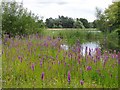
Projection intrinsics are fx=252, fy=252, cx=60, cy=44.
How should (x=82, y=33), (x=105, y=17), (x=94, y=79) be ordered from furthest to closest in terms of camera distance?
1. (x=105, y=17)
2. (x=82, y=33)
3. (x=94, y=79)

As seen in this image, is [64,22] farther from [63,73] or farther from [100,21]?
[63,73]

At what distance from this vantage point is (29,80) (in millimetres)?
3543

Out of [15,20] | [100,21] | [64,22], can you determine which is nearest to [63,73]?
[15,20]

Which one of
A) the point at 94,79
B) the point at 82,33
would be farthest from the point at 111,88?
the point at 82,33

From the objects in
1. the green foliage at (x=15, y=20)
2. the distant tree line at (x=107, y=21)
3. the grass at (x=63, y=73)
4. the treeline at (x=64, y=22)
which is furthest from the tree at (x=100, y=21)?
the grass at (x=63, y=73)

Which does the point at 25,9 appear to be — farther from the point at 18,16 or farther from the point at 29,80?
the point at 29,80

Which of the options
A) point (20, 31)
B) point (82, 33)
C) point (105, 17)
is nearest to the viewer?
point (20, 31)

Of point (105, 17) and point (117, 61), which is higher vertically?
point (105, 17)

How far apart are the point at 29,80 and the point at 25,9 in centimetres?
842

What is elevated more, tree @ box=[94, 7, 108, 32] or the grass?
tree @ box=[94, 7, 108, 32]

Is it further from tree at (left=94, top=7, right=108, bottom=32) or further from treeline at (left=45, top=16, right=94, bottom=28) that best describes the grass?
tree at (left=94, top=7, right=108, bottom=32)

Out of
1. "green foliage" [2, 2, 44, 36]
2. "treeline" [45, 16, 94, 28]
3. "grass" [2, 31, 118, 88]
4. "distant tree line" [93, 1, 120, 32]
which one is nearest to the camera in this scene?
"grass" [2, 31, 118, 88]

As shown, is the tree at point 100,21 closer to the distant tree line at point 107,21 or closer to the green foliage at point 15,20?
the distant tree line at point 107,21

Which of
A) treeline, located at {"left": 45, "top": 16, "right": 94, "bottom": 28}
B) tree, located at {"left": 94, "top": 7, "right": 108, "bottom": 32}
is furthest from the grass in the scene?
tree, located at {"left": 94, "top": 7, "right": 108, "bottom": 32}
